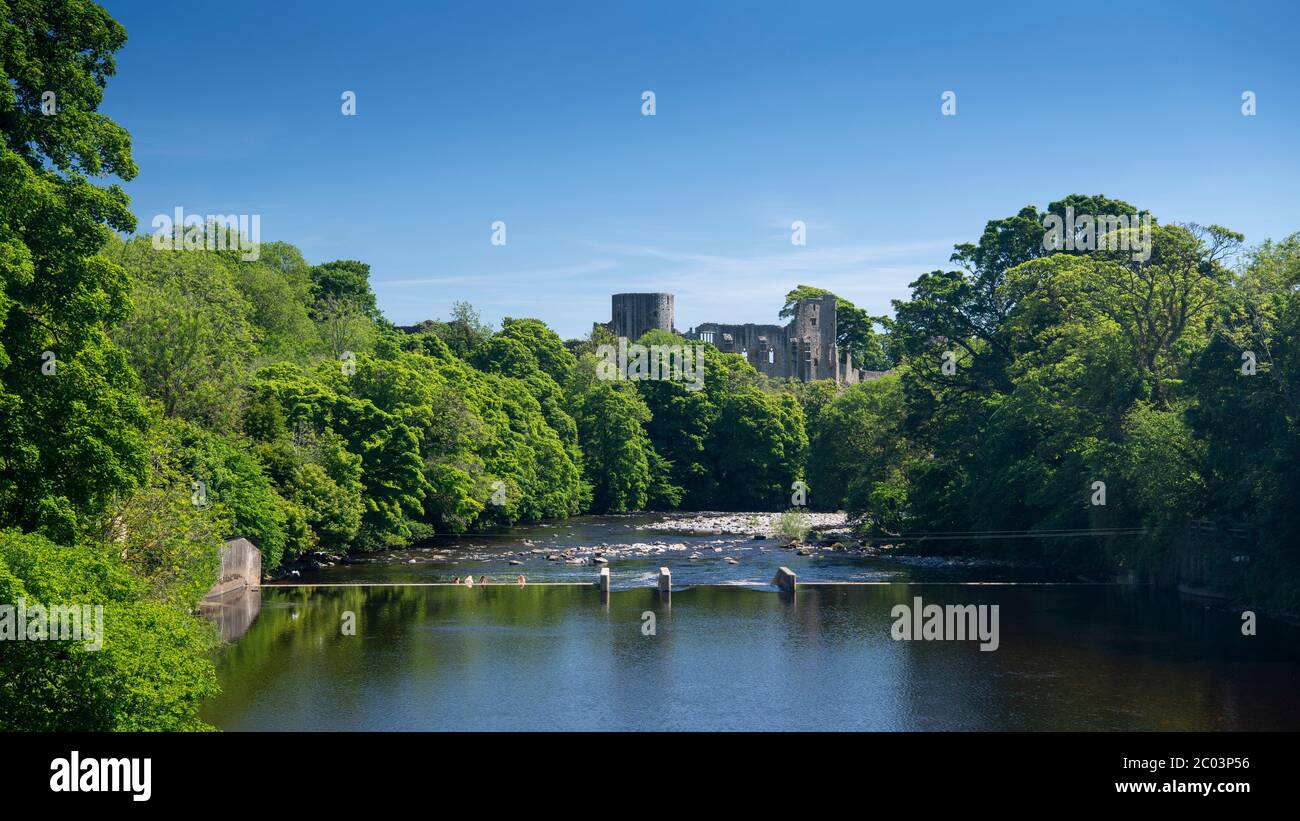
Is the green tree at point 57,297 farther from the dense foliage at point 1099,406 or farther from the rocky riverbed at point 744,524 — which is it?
the rocky riverbed at point 744,524

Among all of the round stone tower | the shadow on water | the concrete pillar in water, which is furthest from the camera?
the round stone tower

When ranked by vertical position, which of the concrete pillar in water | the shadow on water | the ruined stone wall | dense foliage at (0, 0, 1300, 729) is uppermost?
the ruined stone wall

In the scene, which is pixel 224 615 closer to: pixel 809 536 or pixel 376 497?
pixel 376 497

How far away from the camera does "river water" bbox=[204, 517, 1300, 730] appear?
2480 cm

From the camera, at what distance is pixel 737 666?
29.8 meters

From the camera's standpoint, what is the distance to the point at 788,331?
396 feet

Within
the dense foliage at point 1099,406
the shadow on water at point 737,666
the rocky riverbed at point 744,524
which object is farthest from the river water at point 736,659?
the rocky riverbed at point 744,524

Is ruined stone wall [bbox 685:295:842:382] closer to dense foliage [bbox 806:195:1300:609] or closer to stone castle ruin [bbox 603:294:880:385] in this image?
stone castle ruin [bbox 603:294:880:385]

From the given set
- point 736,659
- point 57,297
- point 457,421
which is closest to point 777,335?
point 457,421

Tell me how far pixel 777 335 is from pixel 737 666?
305 ft

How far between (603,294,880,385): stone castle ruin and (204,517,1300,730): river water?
71.7 meters

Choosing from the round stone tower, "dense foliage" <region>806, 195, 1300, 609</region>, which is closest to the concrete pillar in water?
"dense foliage" <region>806, 195, 1300, 609</region>

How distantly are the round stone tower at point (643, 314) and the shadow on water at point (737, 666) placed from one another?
82.6 m

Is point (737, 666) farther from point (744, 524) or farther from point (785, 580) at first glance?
point (744, 524)
